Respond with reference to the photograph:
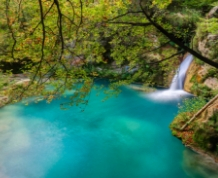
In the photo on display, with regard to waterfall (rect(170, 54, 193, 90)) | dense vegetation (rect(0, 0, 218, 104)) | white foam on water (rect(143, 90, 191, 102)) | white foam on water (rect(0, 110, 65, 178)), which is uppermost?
dense vegetation (rect(0, 0, 218, 104))

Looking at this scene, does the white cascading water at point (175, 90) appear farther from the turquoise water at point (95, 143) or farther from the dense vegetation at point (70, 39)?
the dense vegetation at point (70, 39)

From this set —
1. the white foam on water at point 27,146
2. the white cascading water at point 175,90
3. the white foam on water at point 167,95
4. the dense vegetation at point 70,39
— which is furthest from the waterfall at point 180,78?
the white foam on water at point 27,146

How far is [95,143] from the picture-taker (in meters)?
8.12

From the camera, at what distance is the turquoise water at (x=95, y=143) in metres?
6.56

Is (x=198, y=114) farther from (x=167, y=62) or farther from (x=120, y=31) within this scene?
(x=120, y=31)

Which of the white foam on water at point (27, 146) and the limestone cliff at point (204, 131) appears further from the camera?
the limestone cliff at point (204, 131)

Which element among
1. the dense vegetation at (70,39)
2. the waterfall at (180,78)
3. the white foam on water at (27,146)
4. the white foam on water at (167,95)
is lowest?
the white foam on water at (27,146)

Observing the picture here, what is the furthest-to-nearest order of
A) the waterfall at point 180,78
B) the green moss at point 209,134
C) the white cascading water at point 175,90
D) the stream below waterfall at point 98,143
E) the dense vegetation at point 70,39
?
1. the waterfall at point 180,78
2. the white cascading water at point 175,90
3. the green moss at point 209,134
4. the stream below waterfall at point 98,143
5. the dense vegetation at point 70,39

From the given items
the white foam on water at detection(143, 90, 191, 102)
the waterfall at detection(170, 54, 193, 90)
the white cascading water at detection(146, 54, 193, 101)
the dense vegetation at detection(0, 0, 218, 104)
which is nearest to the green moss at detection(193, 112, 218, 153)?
the dense vegetation at detection(0, 0, 218, 104)

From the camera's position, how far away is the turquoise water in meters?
6.56

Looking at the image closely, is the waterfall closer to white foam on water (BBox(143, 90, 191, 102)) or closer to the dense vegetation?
white foam on water (BBox(143, 90, 191, 102))

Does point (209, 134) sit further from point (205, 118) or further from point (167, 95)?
point (167, 95)

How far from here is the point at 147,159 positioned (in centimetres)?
709

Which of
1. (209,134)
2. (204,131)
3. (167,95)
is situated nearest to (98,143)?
(204,131)
